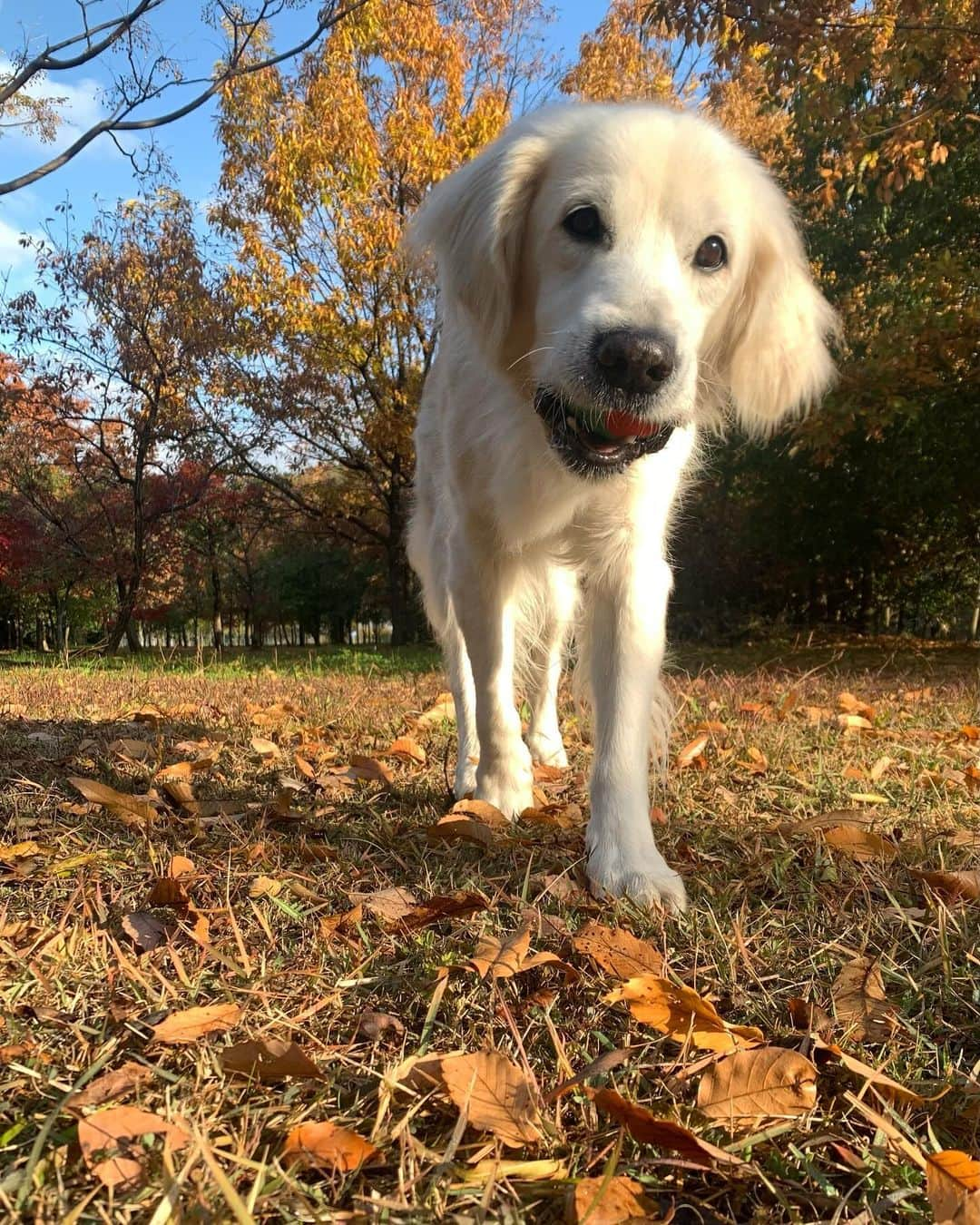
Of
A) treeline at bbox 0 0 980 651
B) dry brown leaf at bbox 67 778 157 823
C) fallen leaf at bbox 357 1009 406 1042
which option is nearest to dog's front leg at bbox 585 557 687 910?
fallen leaf at bbox 357 1009 406 1042

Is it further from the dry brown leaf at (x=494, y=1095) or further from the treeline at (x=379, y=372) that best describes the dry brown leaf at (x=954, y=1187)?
the treeline at (x=379, y=372)

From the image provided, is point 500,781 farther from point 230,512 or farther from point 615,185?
point 230,512

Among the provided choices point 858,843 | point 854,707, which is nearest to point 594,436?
point 858,843

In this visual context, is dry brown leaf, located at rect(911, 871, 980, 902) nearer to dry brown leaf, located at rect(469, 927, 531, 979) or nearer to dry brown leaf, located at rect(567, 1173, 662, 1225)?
dry brown leaf, located at rect(469, 927, 531, 979)

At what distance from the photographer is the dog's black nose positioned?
1.84m

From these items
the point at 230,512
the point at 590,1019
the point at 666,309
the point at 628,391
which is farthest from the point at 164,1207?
the point at 230,512

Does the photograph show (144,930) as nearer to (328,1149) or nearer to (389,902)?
(389,902)

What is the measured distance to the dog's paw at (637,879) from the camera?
1.68 m

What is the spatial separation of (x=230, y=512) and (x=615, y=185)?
17.5 metres

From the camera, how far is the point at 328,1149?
922 millimetres

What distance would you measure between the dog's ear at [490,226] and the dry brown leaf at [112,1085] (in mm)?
1880

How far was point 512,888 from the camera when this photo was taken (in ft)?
5.72

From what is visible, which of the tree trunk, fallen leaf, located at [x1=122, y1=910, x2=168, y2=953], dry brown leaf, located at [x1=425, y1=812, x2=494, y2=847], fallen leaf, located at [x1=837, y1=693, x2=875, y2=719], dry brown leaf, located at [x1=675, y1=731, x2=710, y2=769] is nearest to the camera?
fallen leaf, located at [x1=122, y1=910, x2=168, y2=953]

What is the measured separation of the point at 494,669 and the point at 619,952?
1240 millimetres
